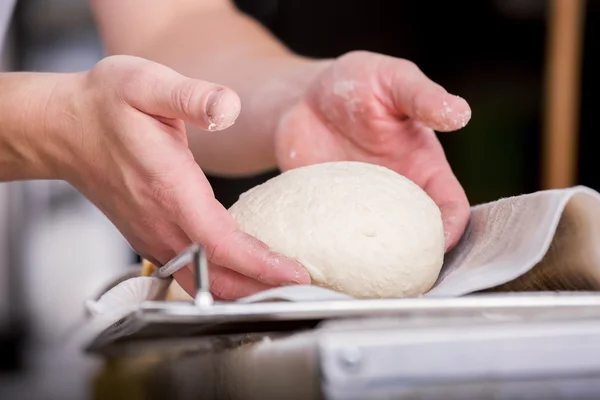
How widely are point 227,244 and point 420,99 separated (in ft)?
0.78

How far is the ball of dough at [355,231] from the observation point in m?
0.60

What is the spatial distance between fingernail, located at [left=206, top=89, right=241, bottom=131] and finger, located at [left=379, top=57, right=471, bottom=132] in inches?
8.6

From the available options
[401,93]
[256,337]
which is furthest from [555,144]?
[256,337]

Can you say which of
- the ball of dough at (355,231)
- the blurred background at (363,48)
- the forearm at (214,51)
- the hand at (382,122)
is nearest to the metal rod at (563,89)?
the blurred background at (363,48)

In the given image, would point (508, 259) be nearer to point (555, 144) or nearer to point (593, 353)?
point (593, 353)

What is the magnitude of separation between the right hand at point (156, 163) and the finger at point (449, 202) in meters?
0.18

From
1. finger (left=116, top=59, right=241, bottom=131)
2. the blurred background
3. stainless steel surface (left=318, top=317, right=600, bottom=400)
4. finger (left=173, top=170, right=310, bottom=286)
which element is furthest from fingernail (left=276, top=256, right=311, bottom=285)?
the blurred background

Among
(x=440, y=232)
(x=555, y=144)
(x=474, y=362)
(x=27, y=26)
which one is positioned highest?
(x=474, y=362)

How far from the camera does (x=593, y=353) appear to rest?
324 millimetres

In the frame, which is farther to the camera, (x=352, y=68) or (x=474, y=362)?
(x=352, y=68)

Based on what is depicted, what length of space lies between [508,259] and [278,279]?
0.17 meters

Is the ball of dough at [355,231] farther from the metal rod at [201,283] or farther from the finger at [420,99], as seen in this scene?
the metal rod at [201,283]

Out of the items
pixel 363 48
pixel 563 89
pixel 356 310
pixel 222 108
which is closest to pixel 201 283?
pixel 356 310

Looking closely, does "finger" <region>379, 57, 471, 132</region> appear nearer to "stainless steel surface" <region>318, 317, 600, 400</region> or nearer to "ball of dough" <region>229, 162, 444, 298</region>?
"ball of dough" <region>229, 162, 444, 298</region>
